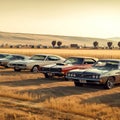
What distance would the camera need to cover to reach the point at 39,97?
1488 cm

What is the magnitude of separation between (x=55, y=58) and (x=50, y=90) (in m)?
9.75

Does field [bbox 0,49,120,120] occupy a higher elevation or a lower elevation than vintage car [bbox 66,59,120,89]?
lower

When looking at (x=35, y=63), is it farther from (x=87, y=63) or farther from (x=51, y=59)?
(x=87, y=63)

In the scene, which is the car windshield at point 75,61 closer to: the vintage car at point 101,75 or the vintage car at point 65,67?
the vintage car at point 65,67

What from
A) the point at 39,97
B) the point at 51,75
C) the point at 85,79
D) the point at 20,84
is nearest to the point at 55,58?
the point at 51,75

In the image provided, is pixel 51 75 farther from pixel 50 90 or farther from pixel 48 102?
pixel 48 102

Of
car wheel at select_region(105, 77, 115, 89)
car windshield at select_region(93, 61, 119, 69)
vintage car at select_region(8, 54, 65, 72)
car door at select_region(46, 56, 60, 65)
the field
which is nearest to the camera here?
the field

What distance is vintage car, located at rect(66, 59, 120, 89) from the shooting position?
17.1m

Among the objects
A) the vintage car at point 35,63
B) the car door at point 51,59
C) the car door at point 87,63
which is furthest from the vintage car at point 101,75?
the car door at point 51,59

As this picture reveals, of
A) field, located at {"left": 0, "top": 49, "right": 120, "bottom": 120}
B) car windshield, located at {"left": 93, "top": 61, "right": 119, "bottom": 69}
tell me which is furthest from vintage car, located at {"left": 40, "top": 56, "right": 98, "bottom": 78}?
car windshield, located at {"left": 93, "top": 61, "right": 119, "bottom": 69}

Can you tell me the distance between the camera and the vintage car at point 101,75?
56.2 feet

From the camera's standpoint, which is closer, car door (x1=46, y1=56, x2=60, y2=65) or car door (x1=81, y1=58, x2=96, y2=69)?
car door (x1=81, y1=58, x2=96, y2=69)

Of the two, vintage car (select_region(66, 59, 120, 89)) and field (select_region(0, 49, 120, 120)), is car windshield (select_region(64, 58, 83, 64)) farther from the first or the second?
vintage car (select_region(66, 59, 120, 89))

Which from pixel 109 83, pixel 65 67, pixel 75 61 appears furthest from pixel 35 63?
pixel 109 83
